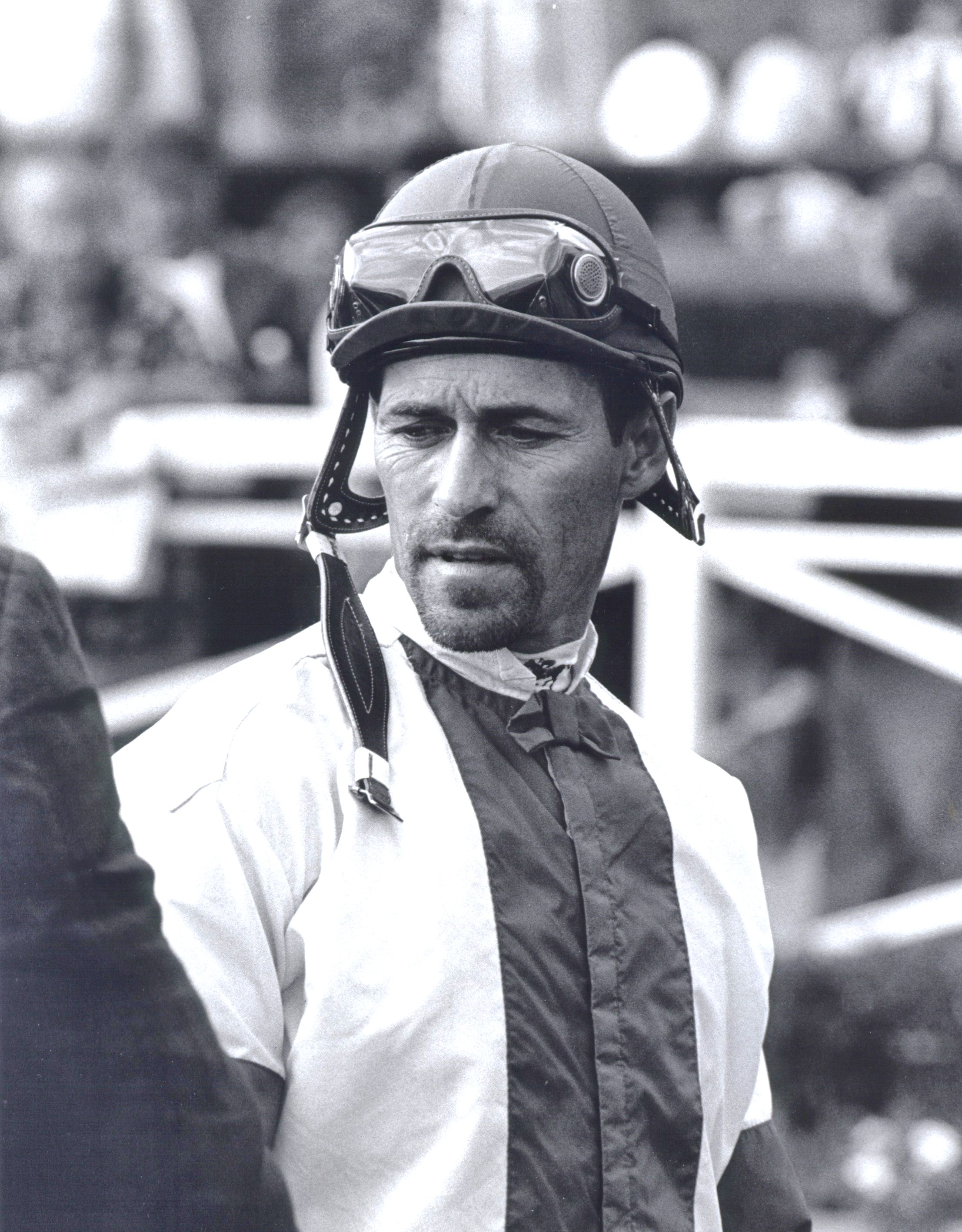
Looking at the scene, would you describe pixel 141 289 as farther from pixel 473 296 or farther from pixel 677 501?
pixel 473 296

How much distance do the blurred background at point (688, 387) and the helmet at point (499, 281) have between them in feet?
2.79

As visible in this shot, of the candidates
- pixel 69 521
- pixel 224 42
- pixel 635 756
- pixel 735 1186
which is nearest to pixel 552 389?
pixel 635 756

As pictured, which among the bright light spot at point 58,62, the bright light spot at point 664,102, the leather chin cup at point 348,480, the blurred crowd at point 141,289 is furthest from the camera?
the bright light spot at point 664,102

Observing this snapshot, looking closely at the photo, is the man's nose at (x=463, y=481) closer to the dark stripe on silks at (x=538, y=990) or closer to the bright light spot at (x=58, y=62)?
the dark stripe on silks at (x=538, y=990)

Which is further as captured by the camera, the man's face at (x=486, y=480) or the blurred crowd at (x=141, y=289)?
the blurred crowd at (x=141, y=289)

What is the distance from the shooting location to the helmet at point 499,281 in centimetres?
141

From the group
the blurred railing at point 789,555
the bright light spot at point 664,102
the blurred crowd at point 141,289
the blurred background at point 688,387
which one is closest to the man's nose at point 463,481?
the blurred background at point 688,387

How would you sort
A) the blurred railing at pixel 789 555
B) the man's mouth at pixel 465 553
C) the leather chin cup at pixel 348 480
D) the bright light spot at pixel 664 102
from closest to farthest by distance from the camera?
the man's mouth at pixel 465 553 → the leather chin cup at pixel 348 480 → the blurred railing at pixel 789 555 → the bright light spot at pixel 664 102

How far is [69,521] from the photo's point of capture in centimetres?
279

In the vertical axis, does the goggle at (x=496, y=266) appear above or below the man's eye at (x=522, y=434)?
above

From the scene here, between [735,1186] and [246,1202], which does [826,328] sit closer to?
[735,1186]

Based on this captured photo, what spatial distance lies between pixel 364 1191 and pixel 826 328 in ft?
11.0

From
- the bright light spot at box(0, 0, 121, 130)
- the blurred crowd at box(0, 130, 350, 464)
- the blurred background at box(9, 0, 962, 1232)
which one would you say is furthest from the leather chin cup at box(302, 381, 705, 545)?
the bright light spot at box(0, 0, 121, 130)

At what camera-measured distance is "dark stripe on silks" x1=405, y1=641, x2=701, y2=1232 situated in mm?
1362
